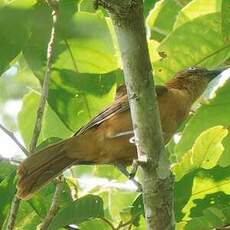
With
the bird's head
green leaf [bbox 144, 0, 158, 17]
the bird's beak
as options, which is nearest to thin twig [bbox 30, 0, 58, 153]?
green leaf [bbox 144, 0, 158, 17]

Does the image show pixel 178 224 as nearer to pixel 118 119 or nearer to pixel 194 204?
pixel 194 204

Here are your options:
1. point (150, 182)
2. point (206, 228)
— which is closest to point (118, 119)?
point (206, 228)

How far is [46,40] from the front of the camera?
11.6 ft

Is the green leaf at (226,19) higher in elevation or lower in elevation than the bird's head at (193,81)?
higher

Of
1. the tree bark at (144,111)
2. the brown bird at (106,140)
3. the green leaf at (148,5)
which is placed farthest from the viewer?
the green leaf at (148,5)

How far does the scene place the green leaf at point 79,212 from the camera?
3.17m

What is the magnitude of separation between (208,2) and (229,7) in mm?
273

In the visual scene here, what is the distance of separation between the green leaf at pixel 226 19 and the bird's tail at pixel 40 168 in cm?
98

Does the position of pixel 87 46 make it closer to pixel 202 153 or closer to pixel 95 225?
pixel 202 153

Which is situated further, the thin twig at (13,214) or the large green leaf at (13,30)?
the large green leaf at (13,30)

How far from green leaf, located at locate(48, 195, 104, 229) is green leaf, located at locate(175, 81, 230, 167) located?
57 centimetres

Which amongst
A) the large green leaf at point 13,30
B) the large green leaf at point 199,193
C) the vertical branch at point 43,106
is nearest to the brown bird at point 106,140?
the vertical branch at point 43,106

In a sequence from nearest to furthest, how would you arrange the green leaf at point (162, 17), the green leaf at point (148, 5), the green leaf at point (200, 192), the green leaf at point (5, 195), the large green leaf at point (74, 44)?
1. the green leaf at point (200, 192)
2. the green leaf at point (5, 195)
3. the large green leaf at point (74, 44)
4. the green leaf at point (162, 17)
5. the green leaf at point (148, 5)

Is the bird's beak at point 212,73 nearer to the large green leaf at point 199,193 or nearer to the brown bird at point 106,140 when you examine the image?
the brown bird at point 106,140
